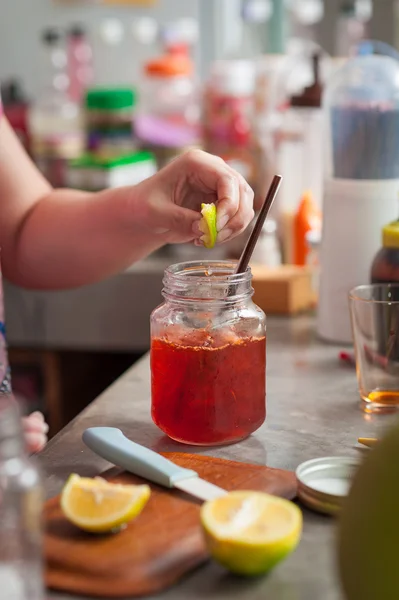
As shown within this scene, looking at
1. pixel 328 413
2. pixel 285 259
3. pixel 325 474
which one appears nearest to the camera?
pixel 325 474

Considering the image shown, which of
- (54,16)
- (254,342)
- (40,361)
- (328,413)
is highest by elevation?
(54,16)

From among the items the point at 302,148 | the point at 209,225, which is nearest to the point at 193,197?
→ the point at 209,225

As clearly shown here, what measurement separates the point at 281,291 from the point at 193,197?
1.42 ft

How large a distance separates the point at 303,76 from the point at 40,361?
923 mm

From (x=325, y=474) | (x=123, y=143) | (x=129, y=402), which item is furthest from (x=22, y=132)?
(x=325, y=474)

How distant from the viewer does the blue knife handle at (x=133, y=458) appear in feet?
2.76

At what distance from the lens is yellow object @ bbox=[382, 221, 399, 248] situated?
127 cm

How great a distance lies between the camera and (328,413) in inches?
43.9

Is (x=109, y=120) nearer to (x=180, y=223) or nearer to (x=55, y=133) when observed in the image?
(x=55, y=133)

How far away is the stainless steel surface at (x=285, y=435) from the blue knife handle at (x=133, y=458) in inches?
1.3

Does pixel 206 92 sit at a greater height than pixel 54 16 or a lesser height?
lesser

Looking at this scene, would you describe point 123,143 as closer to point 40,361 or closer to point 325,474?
point 40,361

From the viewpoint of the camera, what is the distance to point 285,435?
104cm

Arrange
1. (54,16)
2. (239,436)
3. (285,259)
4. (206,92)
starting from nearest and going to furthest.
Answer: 1. (239,436)
2. (285,259)
3. (206,92)
4. (54,16)
